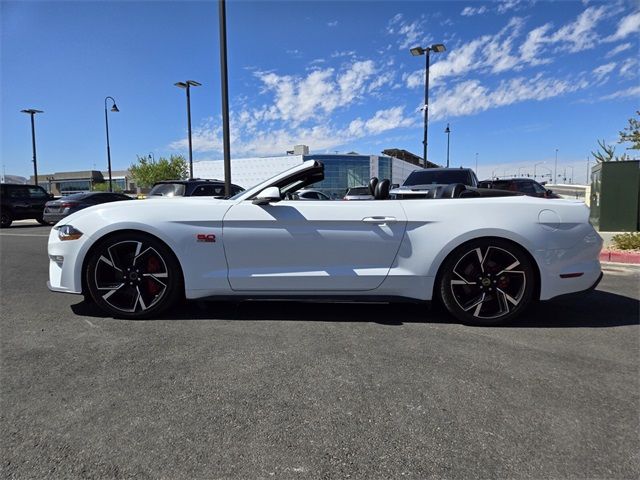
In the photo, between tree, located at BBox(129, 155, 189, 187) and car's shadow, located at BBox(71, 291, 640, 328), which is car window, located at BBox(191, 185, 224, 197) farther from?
tree, located at BBox(129, 155, 189, 187)

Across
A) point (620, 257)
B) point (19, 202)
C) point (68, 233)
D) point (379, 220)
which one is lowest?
point (620, 257)

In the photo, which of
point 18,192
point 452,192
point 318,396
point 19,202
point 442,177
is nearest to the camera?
point 318,396

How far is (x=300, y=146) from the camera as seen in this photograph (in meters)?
75.9

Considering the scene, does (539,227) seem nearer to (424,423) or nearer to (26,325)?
(424,423)

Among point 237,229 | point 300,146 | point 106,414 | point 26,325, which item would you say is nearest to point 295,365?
point 106,414

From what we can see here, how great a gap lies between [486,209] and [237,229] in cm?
214

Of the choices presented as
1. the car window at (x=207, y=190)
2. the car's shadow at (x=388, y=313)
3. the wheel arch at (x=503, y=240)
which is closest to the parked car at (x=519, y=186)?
the car window at (x=207, y=190)

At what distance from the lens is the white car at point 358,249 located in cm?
361

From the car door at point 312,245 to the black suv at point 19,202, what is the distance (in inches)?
671

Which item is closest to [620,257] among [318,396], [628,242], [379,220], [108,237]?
[628,242]

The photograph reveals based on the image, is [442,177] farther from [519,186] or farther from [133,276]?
[133,276]

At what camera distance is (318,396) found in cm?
243

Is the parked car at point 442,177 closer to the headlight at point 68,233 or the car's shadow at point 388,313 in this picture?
the car's shadow at point 388,313

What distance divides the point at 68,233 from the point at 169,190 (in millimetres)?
7410
